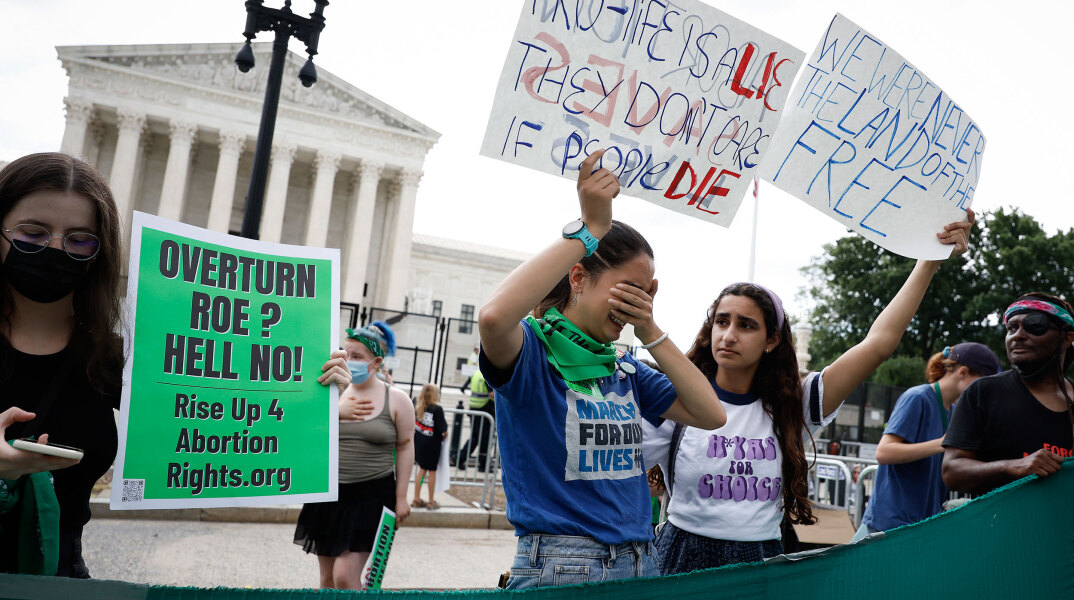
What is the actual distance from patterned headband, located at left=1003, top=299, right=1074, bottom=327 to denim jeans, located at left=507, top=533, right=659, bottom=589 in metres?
1.92

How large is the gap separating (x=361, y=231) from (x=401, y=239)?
255 cm

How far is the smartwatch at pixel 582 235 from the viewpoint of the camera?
1.71m

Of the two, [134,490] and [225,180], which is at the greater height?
[225,180]

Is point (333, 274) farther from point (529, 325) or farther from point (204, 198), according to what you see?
point (204, 198)

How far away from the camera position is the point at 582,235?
172cm

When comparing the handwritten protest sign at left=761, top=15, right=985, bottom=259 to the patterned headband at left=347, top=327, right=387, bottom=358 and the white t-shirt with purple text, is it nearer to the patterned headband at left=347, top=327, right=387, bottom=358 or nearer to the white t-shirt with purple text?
the white t-shirt with purple text

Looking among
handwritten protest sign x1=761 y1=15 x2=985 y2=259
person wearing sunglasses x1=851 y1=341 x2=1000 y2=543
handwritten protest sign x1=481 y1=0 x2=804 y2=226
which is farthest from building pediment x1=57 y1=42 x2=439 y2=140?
handwritten protest sign x1=481 y1=0 x2=804 y2=226

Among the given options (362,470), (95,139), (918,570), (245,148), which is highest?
(245,148)

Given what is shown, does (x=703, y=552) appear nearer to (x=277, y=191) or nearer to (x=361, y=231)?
(x=277, y=191)

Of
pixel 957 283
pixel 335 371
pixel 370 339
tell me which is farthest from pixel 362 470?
pixel 957 283

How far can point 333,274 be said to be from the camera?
Result: 8.10 ft

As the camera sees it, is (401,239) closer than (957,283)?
No

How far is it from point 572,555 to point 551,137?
105 cm

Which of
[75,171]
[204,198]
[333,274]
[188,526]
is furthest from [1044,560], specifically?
[204,198]
